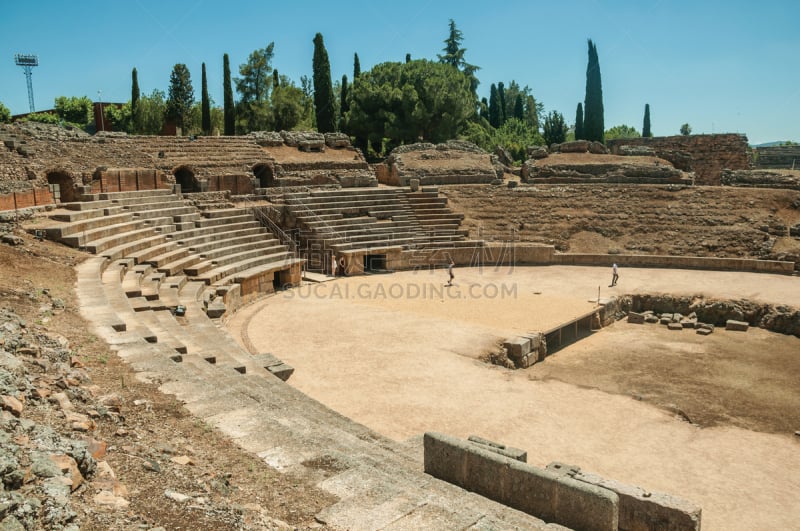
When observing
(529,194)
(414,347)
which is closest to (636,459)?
(414,347)

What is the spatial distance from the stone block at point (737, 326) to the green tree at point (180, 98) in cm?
3682

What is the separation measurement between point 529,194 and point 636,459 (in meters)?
20.0

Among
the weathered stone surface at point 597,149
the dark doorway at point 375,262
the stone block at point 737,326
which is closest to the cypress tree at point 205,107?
the dark doorway at point 375,262

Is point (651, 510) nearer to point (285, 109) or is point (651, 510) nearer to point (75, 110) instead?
point (285, 109)

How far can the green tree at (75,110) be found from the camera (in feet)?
164

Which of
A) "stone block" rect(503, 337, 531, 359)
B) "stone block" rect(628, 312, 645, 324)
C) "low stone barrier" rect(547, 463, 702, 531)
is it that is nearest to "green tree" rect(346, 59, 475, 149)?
"stone block" rect(628, 312, 645, 324)

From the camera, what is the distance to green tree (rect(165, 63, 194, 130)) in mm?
42125

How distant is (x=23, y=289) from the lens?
9516mm

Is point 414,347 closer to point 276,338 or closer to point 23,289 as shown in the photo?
point 276,338

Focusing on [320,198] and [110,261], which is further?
[320,198]

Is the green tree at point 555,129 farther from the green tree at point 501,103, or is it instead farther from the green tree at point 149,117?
the green tree at point 149,117

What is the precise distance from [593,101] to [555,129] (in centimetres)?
495

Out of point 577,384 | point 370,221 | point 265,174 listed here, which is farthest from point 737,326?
point 265,174

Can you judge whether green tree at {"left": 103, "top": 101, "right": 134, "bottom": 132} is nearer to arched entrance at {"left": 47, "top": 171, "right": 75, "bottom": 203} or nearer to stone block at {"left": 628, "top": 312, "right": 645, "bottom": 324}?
arched entrance at {"left": 47, "top": 171, "right": 75, "bottom": 203}
